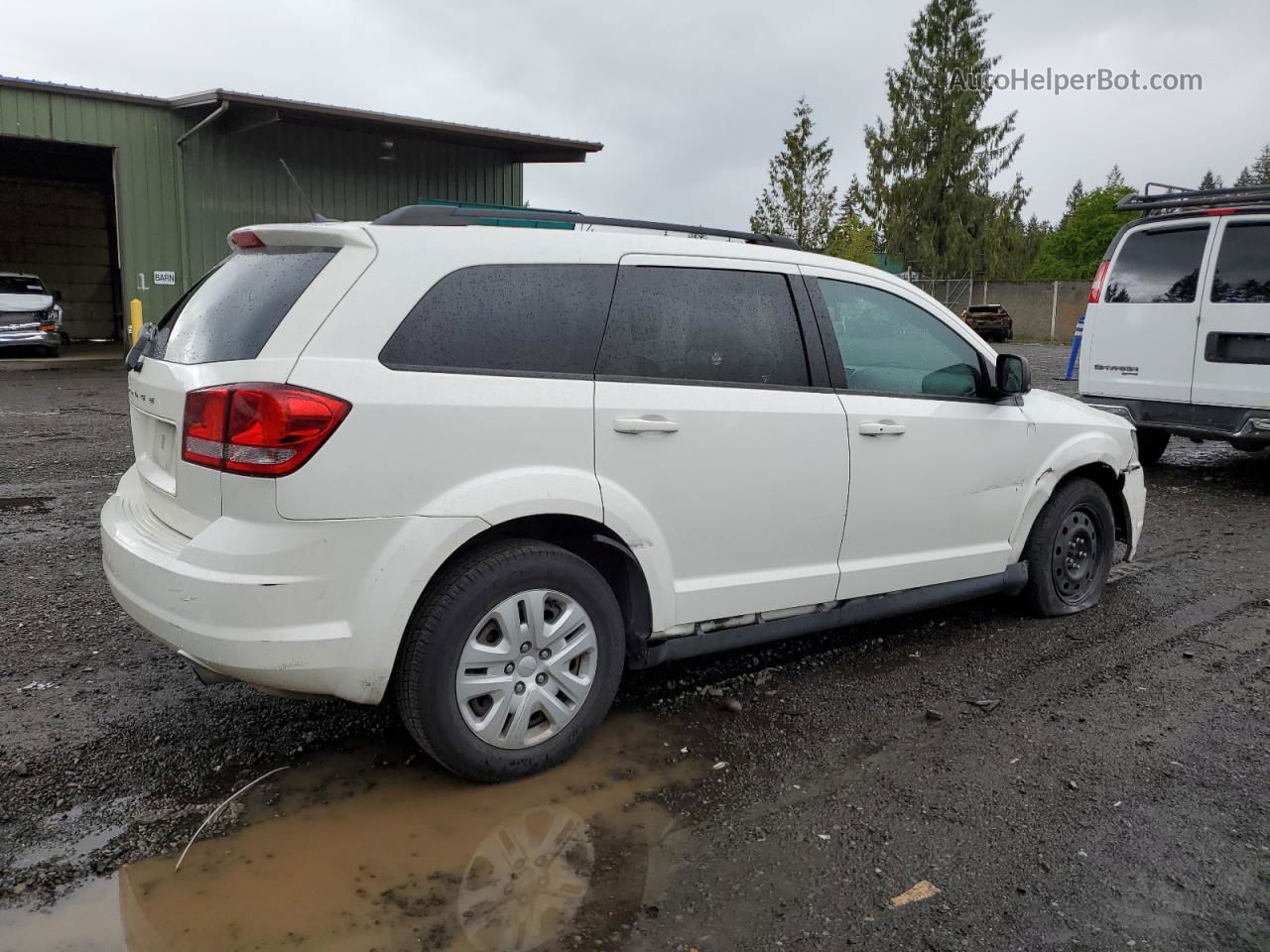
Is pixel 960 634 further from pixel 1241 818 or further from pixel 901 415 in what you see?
pixel 1241 818

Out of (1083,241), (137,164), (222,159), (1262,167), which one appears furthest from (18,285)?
(1262,167)

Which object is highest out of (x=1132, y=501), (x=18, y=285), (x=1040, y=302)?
(x=1040, y=302)

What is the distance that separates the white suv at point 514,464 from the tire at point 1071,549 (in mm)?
797

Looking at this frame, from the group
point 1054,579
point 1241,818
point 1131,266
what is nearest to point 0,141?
point 1131,266

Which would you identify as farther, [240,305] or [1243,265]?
[1243,265]

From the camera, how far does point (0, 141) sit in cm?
2002

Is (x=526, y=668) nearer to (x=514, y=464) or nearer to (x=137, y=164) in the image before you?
(x=514, y=464)

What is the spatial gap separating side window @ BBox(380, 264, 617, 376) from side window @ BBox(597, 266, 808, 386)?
0.09 meters

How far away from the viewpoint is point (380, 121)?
2033cm

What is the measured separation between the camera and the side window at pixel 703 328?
3.42 metres

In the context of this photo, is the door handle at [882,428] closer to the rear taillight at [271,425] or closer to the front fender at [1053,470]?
the front fender at [1053,470]

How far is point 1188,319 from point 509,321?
22.6 feet

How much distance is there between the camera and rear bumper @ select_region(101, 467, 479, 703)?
277 centimetres

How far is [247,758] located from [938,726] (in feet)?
8.16
